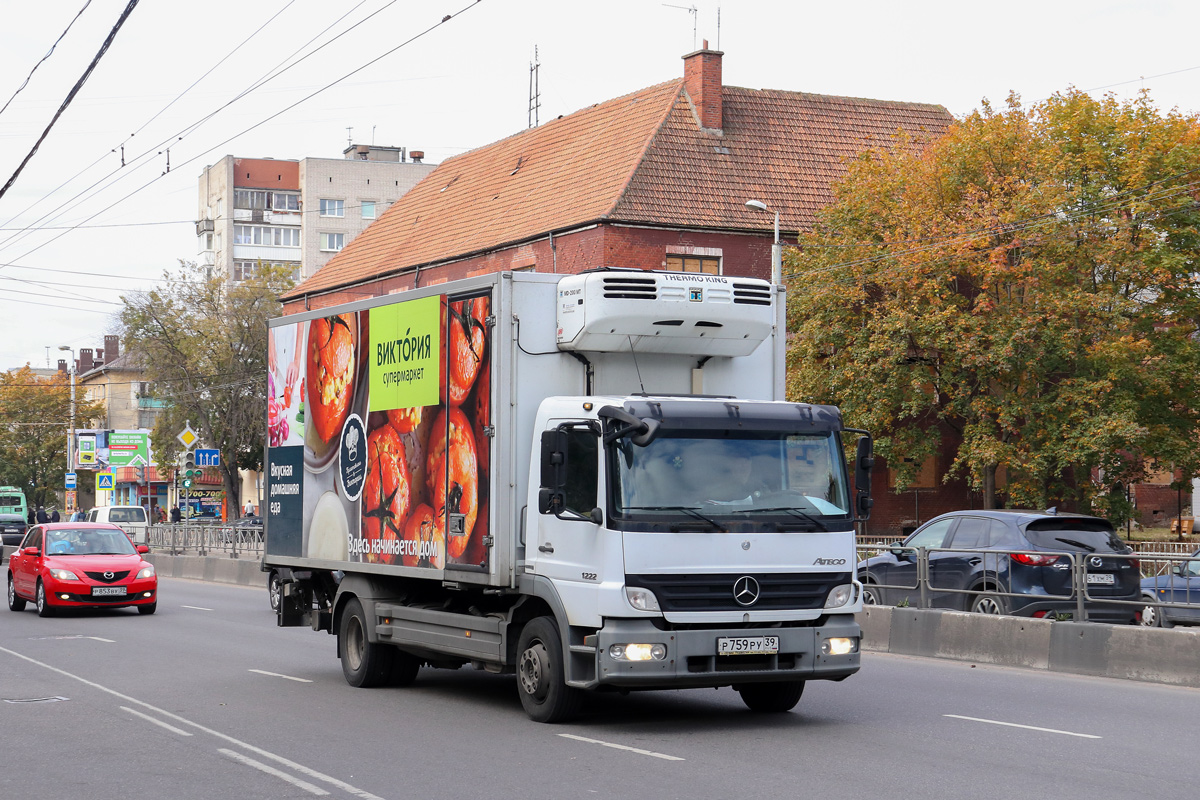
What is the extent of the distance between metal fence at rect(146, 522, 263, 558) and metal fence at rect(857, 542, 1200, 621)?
18371 millimetres

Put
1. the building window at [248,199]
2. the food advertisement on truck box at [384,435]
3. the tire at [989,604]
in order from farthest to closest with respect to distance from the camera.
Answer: the building window at [248,199] → the tire at [989,604] → the food advertisement on truck box at [384,435]

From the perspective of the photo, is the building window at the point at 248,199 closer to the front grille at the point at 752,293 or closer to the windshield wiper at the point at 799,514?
the front grille at the point at 752,293

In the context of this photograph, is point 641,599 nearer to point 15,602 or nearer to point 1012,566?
point 1012,566

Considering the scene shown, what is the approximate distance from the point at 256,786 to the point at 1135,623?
9.85 m

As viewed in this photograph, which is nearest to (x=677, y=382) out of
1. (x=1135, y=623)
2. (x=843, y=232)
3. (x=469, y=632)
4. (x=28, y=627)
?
(x=469, y=632)

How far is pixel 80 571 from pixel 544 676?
14001 millimetres

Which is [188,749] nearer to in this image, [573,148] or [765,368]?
[765,368]

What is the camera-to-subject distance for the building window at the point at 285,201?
93812 mm

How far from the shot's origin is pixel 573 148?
44.0 meters

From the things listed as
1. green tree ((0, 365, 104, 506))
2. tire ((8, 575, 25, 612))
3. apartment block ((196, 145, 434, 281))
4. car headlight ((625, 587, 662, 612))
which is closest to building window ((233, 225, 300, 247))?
apartment block ((196, 145, 434, 281))

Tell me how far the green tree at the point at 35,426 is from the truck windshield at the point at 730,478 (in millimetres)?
90959

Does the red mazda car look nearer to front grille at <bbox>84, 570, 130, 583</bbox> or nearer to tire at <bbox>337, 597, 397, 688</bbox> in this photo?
front grille at <bbox>84, 570, 130, 583</bbox>

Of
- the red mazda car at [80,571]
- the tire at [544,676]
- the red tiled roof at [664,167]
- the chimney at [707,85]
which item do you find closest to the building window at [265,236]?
the red tiled roof at [664,167]

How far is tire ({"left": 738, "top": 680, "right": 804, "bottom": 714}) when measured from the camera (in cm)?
1120
